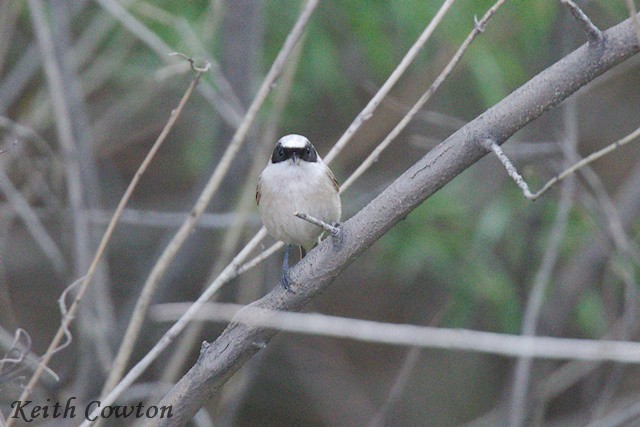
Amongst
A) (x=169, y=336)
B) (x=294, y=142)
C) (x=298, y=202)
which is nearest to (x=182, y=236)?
(x=169, y=336)

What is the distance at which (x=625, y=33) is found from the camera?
1702 millimetres

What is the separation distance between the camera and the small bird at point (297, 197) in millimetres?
2793

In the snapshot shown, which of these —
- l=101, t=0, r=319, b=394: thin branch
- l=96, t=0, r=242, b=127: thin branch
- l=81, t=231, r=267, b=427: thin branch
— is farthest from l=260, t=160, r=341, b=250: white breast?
l=96, t=0, r=242, b=127: thin branch

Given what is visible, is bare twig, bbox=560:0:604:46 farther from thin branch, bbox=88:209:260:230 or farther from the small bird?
thin branch, bbox=88:209:260:230

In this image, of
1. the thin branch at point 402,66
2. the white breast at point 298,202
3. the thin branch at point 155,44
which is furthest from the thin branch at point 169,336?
the thin branch at point 155,44

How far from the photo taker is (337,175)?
4875 millimetres

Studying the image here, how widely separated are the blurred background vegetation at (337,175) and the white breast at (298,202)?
559 millimetres

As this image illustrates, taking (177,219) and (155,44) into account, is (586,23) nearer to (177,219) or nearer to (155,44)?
(155,44)

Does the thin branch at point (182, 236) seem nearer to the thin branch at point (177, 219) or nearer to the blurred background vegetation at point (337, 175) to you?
the blurred background vegetation at point (337, 175)

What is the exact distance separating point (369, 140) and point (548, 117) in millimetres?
1173

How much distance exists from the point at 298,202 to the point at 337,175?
82.2 inches

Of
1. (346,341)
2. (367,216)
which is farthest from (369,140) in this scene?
(367,216)

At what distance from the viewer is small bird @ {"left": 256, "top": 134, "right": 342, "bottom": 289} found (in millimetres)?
2793

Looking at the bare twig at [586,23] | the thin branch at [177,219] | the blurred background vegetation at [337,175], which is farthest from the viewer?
the blurred background vegetation at [337,175]
